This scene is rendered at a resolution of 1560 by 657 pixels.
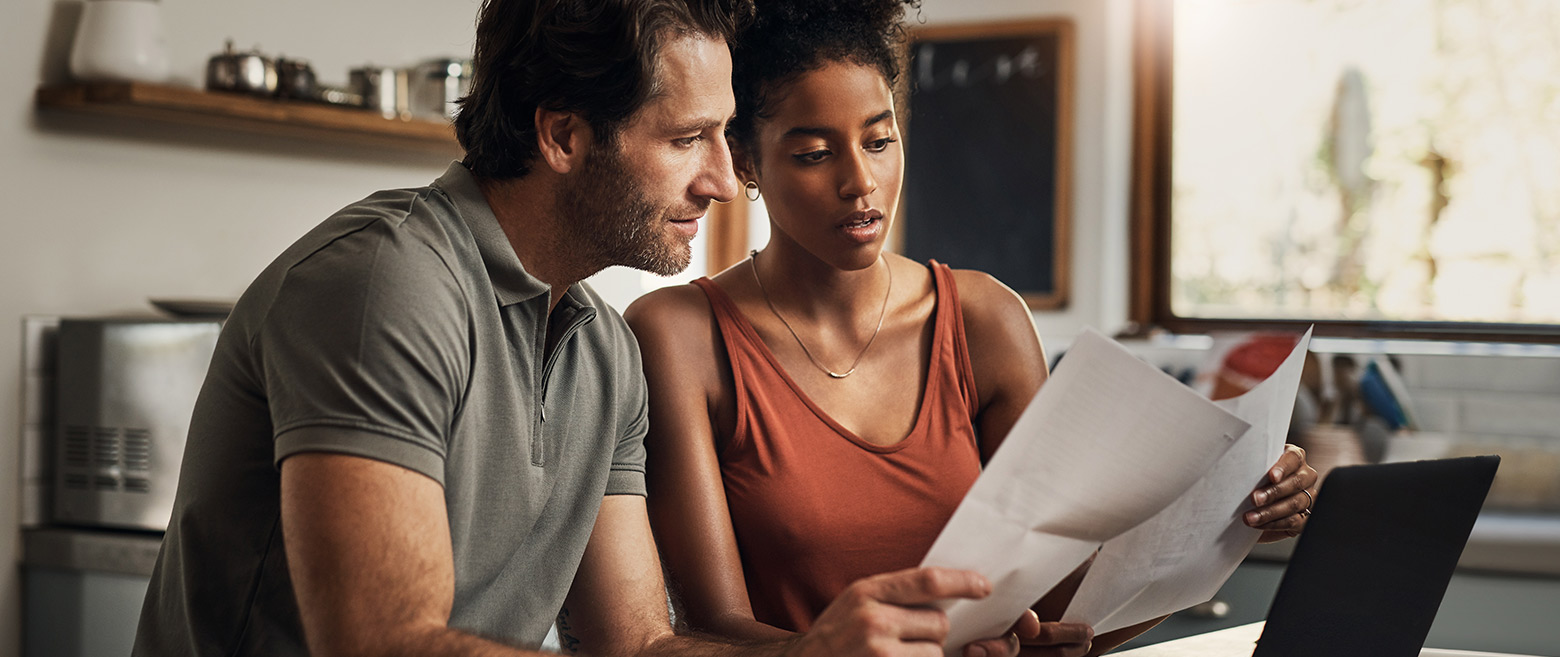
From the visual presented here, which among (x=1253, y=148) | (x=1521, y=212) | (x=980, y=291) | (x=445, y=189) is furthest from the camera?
(x=1253, y=148)

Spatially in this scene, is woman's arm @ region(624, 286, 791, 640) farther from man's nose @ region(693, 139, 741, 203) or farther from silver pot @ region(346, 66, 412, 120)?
silver pot @ region(346, 66, 412, 120)

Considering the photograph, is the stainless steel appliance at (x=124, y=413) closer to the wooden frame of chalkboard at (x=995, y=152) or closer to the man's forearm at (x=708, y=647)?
the man's forearm at (x=708, y=647)

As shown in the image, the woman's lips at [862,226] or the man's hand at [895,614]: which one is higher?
the woman's lips at [862,226]

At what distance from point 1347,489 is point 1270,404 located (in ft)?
0.23

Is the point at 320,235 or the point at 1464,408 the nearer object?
the point at 320,235

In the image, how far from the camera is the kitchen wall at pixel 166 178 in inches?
90.5

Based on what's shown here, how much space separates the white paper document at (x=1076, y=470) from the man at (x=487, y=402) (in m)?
0.03

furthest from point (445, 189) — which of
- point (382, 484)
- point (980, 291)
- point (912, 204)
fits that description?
point (912, 204)

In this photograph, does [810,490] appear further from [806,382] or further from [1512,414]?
[1512,414]

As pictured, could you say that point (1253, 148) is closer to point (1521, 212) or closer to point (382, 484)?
point (1521, 212)

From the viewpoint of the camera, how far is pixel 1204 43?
11.7ft

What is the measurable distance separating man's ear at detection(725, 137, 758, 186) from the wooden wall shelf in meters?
1.05

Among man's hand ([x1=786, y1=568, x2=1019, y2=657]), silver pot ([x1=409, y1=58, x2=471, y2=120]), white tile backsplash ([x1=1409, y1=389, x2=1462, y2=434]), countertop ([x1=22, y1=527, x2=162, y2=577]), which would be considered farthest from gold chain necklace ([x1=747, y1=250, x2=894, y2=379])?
white tile backsplash ([x1=1409, y1=389, x2=1462, y2=434])

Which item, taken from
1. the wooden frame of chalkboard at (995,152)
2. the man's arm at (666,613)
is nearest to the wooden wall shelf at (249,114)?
the man's arm at (666,613)
